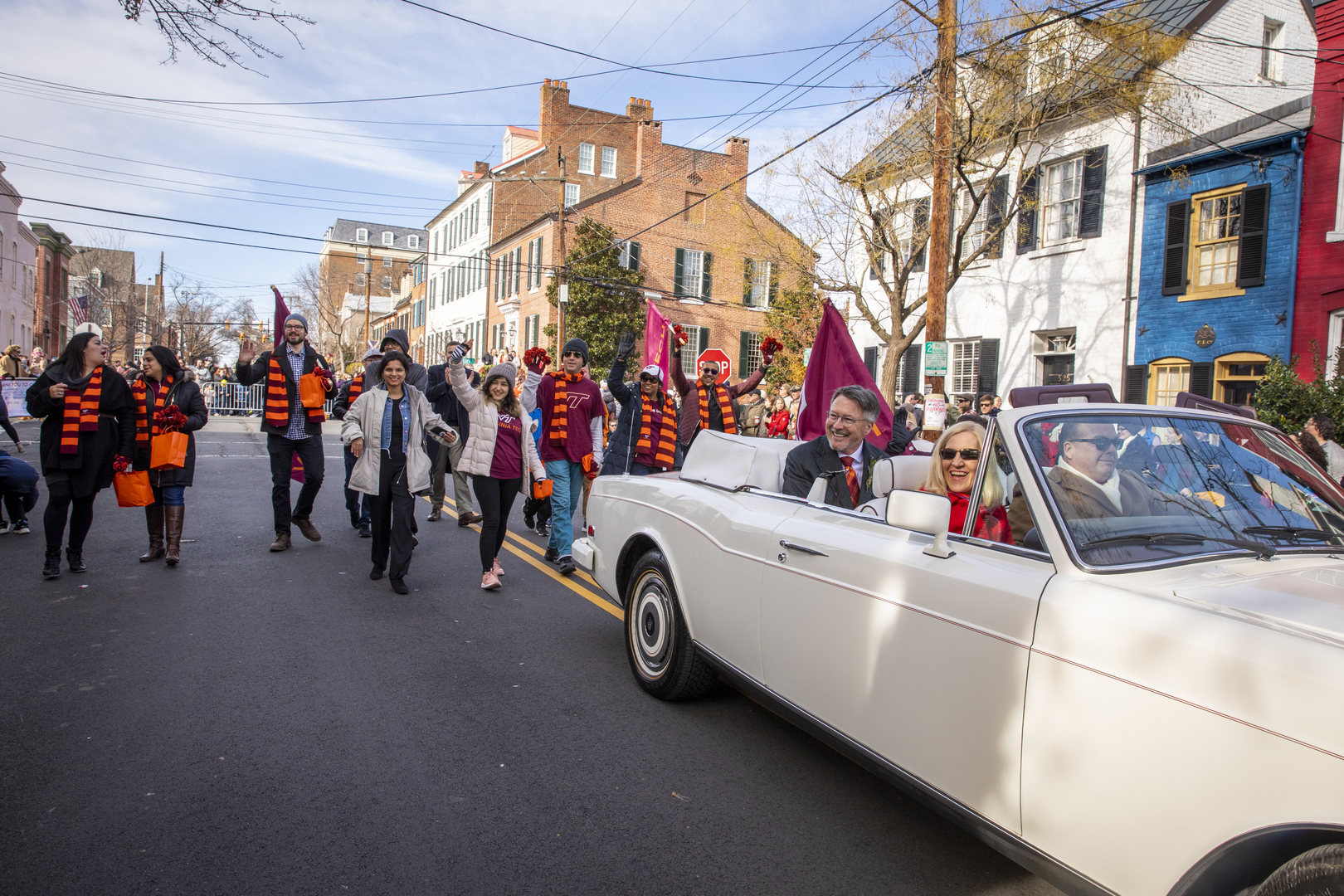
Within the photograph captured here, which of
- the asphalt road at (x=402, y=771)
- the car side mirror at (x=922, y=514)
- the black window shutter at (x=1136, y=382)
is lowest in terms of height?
the asphalt road at (x=402, y=771)

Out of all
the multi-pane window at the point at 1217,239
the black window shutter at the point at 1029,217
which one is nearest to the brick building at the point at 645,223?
the black window shutter at the point at 1029,217

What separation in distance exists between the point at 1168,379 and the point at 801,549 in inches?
591

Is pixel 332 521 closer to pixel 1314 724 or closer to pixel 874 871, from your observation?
pixel 874 871

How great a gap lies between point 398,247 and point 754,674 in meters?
101

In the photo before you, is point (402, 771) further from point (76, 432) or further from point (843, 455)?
point (76, 432)

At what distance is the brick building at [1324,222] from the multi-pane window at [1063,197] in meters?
3.82

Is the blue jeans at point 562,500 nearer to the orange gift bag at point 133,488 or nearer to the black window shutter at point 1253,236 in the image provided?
the orange gift bag at point 133,488

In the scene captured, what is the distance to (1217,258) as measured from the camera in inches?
587

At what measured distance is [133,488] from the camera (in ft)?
23.7

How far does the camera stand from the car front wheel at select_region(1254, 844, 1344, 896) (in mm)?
1682

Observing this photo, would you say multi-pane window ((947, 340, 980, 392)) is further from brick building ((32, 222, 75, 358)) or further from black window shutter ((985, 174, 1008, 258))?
brick building ((32, 222, 75, 358))

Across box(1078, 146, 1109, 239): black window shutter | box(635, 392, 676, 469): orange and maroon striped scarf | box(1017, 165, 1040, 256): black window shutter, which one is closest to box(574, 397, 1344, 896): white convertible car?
box(635, 392, 676, 469): orange and maroon striped scarf

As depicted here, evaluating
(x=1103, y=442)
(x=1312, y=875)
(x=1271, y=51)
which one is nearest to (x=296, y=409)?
(x=1103, y=442)

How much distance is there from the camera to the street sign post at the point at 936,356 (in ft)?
37.5
